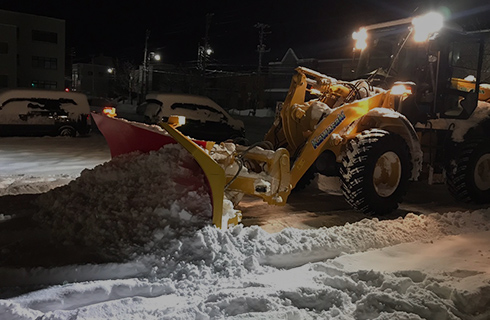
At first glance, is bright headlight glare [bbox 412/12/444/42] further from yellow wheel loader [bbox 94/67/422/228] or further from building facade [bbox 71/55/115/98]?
building facade [bbox 71/55/115/98]

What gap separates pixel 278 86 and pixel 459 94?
119 feet

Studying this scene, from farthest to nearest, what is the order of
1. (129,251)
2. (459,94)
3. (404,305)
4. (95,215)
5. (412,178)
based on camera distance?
(459,94)
(412,178)
(95,215)
(129,251)
(404,305)

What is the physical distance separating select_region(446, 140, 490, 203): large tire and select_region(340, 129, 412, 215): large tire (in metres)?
Result: 1.30

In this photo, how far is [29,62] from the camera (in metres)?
42.4

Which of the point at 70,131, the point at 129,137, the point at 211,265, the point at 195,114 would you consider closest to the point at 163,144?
the point at 129,137

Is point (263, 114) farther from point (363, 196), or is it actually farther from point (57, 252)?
point (57, 252)

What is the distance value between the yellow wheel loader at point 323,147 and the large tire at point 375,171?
0.01m

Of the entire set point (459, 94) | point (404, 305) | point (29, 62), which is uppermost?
point (29, 62)

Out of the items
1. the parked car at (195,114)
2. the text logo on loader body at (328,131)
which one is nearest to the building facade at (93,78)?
the parked car at (195,114)

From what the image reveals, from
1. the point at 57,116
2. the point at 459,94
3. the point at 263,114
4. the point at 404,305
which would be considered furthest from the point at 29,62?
the point at 404,305

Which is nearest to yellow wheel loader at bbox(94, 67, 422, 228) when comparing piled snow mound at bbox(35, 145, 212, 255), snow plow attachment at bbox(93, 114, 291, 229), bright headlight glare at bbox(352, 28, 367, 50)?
snow plow attachment at bbox(93, 114, 291, 229)

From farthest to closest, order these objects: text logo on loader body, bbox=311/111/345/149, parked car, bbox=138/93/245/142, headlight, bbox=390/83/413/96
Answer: parked car, bbox=138/93/245/142 < headlight, bbox=390/83/413/96 < text logo on loader body, bbox=311/111/345/149

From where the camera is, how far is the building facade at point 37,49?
41594 millimetres

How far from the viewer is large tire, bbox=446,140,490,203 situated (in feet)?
25.0
